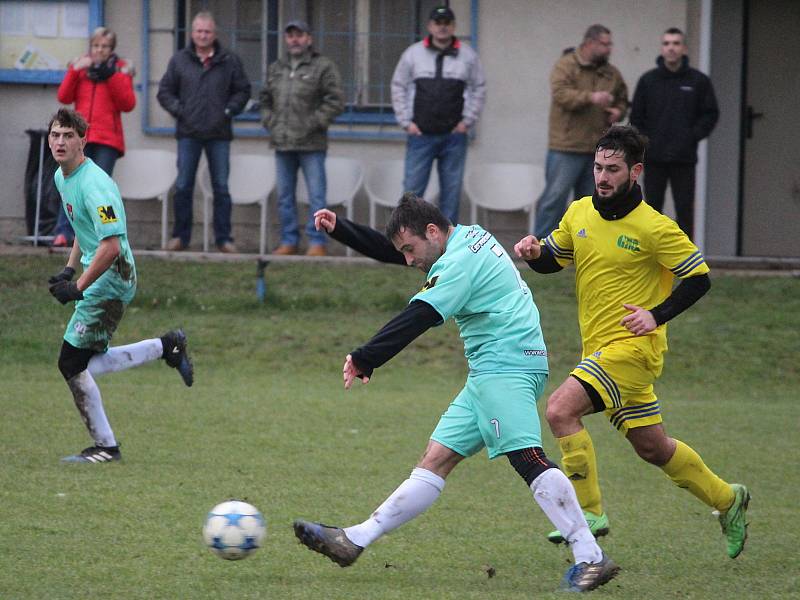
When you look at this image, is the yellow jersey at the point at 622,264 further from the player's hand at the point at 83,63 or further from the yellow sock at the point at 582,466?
the player's hand at the point at 83,63

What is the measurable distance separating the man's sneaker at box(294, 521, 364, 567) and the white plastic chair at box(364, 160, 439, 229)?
9907mm

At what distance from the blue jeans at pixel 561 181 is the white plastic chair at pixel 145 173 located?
4.28 metres

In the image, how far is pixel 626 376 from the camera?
6223mm

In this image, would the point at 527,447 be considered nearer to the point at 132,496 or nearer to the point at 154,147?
the point at 132,496

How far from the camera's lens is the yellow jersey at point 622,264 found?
6.18 m

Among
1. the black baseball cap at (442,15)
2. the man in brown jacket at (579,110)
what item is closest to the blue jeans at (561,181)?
the man in brown jacket at (579,110)

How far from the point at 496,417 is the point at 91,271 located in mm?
3121

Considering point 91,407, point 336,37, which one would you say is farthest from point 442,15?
point 91,407

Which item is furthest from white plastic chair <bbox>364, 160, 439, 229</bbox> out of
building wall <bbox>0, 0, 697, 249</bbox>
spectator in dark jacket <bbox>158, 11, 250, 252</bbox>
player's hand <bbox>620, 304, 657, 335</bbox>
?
player's hand <bbox>620, 304, 657, 335</bbox>

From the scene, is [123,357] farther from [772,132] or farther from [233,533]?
[772,132]

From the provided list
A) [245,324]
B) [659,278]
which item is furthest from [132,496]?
[245,324]

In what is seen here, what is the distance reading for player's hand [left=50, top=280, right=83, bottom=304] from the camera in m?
7.68

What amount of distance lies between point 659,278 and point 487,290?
1.08m

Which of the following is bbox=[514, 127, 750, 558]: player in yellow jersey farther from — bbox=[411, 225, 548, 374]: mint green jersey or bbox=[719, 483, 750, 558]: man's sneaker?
bbox=[411, 225, 548, 374]: mint green jersey
